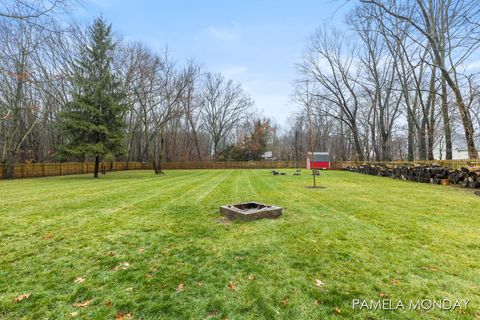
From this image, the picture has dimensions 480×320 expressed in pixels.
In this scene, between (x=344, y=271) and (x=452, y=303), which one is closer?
(x=452, y=303)

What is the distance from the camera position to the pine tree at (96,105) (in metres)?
14.5

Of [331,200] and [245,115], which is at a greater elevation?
[245,115]

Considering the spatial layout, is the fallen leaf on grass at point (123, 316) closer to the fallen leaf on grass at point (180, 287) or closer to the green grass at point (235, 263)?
the green grass at point (235, 263)

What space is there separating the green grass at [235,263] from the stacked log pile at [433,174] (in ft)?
19.2

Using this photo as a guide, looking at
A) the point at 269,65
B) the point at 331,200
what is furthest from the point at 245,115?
the point at 331,200

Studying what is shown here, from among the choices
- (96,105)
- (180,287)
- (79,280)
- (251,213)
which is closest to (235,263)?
(180,287)

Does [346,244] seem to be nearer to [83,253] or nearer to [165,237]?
[165,237]

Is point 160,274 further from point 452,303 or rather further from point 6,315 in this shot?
point 452,303

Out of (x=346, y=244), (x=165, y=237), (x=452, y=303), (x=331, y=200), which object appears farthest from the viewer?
(x=331, y=200)

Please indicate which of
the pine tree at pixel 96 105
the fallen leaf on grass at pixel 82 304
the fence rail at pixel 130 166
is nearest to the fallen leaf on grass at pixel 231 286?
the fallen leaf on grass at pixel 82 304

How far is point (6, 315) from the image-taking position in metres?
1.82

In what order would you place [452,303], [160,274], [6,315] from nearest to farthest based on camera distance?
1. [6,315]
2. [452,303]
3. [160,274]

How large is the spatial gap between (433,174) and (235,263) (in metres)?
12.6

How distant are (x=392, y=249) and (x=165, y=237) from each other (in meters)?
3.23
